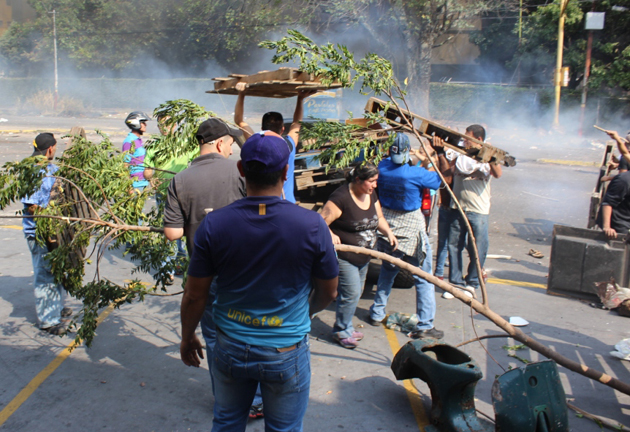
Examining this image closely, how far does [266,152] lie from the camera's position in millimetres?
2338

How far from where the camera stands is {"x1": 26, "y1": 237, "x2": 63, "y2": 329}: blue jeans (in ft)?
15.9

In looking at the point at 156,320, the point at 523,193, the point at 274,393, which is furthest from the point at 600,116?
the point at 274,393

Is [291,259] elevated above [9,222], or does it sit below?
above

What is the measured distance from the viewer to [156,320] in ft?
17.8

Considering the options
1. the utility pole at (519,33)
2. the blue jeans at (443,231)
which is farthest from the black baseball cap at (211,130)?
the utility pole at (519,33)

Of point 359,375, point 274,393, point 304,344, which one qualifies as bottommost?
point 359,375

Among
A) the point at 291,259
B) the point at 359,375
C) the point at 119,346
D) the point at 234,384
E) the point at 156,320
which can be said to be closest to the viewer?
the point at 291,259

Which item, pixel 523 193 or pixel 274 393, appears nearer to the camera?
pixel 274 393

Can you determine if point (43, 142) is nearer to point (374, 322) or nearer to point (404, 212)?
point (404, 212)

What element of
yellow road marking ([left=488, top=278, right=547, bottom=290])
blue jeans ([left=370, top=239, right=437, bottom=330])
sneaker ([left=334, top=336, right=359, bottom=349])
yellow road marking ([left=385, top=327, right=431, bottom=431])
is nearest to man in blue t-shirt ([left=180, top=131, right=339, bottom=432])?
yellow road marking ([left=385, top=327, right=431, bottom=431])

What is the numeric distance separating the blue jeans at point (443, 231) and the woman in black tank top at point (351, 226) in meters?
1.82

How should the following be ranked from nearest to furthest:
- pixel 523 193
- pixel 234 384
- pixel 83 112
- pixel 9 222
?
1. pixel 234 384
2. pixel 9 222
3. pixel 523 193
4. pixel 83 112

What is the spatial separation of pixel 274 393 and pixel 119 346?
9.64ft

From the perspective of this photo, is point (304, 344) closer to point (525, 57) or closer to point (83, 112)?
point (525, 57)
